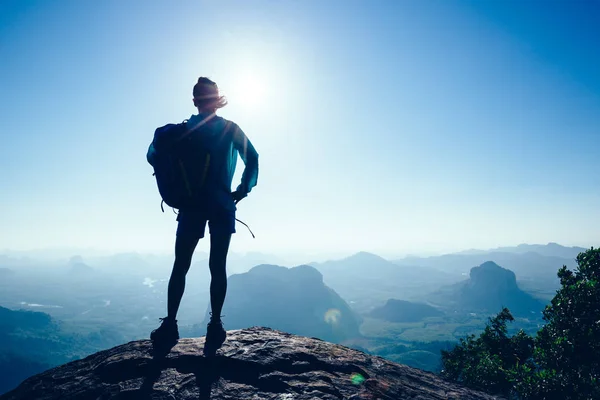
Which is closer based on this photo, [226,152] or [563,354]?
[226,152]

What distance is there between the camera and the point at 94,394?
12.6ft

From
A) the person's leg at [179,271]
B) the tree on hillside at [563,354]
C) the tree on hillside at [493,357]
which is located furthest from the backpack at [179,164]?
the tree on hillside at [493,357]

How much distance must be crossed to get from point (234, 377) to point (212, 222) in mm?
2617

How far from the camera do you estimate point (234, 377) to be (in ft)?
14.0

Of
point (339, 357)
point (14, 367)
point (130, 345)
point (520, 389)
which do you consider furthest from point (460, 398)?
point (14, 367)

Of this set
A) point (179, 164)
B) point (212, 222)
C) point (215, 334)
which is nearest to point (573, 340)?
point (215, 334)

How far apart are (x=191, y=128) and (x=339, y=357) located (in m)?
5.22

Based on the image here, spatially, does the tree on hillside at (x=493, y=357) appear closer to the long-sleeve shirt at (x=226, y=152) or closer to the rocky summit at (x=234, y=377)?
the rocky summit at (x=234, y=377)

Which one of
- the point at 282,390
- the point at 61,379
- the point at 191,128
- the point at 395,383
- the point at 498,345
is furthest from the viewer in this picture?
the point at 498,345

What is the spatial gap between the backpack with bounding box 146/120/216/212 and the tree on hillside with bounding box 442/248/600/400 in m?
19.3

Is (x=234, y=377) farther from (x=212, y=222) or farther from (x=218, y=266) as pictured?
(x=212, y=222)

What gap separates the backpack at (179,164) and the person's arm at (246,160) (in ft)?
2.37

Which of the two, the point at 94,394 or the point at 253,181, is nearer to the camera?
the point at 94,394

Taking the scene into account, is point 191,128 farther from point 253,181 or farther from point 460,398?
point 460,398
